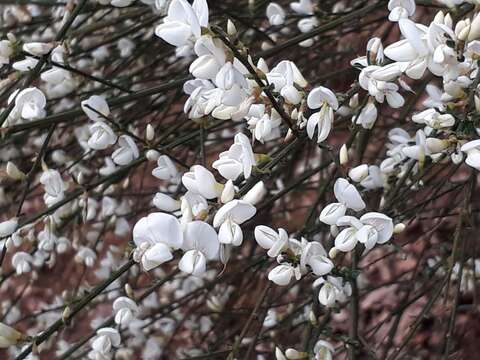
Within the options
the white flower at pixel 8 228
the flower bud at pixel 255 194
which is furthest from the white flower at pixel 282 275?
the white flower at pixel 8 228

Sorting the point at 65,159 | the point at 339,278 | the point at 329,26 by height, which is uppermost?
the point at 329,26

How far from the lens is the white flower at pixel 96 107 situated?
4.65 ft

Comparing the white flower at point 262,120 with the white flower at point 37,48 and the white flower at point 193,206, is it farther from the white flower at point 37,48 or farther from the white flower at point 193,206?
the white flower at point 37,48

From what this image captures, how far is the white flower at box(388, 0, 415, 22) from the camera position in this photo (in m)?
1.18

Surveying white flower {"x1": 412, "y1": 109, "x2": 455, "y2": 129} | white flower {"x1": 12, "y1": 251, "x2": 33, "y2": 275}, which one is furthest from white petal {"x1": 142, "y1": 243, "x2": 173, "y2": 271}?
white flower {"x1": 12, "y1": 251, "x2": 33, "y2": 275}

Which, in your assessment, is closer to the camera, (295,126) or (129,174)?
(295,126)

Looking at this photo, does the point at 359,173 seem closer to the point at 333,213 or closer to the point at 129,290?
the point at 333,213

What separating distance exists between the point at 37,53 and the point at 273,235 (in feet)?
1.77

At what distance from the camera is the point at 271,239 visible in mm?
1092

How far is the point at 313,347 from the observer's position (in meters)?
1.38

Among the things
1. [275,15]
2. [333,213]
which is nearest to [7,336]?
[333,213]

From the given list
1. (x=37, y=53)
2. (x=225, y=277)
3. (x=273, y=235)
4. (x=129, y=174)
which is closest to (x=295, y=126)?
(x=273, y=235)

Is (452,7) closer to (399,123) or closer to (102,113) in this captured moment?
(102,113)

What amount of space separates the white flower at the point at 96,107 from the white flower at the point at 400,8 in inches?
20.8
